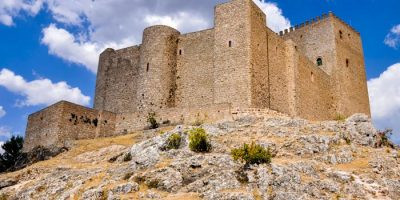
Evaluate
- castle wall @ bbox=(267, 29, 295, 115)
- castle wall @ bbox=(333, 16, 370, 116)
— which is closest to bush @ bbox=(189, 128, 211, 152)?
castle wall @ bbox=(267, 29, 295, 115)

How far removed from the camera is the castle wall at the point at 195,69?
34219mm

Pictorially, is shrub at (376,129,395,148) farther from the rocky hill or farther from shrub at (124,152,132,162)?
shrub at (124,152,132,162)

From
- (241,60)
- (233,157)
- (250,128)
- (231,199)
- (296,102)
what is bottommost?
(231,199)

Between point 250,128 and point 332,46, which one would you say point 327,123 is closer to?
point 250,128

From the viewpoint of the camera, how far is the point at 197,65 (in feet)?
115

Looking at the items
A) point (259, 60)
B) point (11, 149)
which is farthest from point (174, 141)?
point (11, 149)

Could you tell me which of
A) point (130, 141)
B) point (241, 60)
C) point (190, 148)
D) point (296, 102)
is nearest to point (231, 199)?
point (190, 148)

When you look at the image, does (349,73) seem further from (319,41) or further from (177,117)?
(177,117)

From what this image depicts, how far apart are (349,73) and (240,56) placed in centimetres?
1712

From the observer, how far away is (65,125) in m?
32.4

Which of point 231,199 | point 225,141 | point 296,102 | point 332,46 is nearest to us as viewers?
point 231,199

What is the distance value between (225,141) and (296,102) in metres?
12.6

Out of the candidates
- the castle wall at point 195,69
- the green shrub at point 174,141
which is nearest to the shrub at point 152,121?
the castle wall at point 195,69

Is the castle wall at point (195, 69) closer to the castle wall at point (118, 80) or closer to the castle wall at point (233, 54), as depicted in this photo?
the castle wall at point (233, 54)
